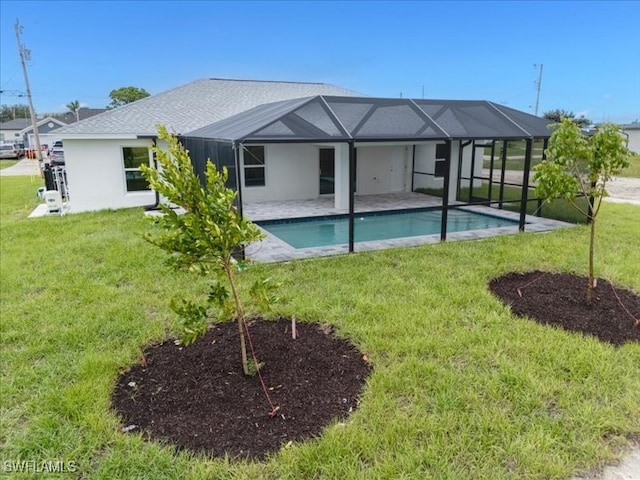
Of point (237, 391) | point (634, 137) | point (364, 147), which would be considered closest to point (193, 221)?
point (237, 391)

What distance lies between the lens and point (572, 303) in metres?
5.88

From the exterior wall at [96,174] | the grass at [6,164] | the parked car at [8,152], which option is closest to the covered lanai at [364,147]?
the exterior wall at [96,174]

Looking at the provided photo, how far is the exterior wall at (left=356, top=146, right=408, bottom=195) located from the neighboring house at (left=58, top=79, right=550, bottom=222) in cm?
4

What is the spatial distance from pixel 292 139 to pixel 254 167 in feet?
25.2

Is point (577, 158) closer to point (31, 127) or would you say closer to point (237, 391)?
point (237, 391)

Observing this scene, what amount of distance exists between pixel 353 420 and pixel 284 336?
161 centimetres

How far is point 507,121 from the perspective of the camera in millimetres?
10477

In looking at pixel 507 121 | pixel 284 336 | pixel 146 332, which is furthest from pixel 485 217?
pixel 146 332

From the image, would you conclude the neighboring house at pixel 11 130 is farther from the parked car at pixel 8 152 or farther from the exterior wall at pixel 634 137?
the exterior wall at pixel 634 137

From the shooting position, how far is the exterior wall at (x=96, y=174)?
43.6 ft

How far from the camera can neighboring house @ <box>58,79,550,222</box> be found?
340 inches

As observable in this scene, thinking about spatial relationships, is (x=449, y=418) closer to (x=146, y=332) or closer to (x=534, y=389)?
(x=534, y=389)

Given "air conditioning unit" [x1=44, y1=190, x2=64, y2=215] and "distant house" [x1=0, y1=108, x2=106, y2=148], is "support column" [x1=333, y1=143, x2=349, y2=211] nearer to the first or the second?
"air conditioning unit" [x1=44, y1=190, x2=64, y2=215]

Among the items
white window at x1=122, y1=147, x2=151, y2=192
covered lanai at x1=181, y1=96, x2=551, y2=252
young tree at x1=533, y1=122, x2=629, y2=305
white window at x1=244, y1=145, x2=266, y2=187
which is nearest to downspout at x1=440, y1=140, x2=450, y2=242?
covered lanai at x1=181, y1=96, x2=551, y2=252
